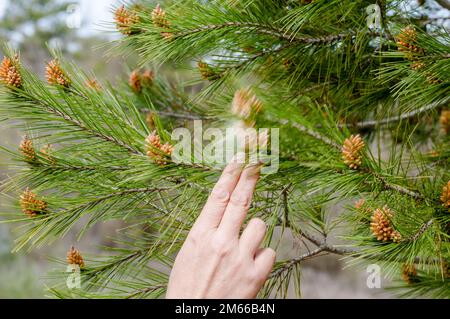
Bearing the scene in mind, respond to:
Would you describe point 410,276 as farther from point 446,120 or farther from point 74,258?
point 74,258

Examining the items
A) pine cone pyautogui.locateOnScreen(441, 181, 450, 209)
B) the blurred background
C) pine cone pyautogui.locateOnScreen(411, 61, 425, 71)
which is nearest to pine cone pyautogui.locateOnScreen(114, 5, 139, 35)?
pine cone pyautogui.locateOnScreen(411, 61, 425, 71)

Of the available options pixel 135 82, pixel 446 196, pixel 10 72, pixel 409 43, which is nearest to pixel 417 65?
pixel 409 43

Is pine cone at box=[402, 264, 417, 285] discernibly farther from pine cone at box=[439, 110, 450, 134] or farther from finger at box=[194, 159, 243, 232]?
finger at box=[194, 159, 243, 232]

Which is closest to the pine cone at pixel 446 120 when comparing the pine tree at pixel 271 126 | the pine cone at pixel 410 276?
the pine tree at pixel 271 126

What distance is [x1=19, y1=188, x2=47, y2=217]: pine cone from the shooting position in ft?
2.69

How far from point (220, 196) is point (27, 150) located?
39cm

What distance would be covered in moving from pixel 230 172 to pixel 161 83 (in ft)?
2.99

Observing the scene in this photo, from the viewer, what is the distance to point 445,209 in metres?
0.73

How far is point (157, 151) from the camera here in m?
0.67

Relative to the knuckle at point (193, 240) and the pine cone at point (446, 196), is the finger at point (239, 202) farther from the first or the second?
the pine cone at point (446, 196)

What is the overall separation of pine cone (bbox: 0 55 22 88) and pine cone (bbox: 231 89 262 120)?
45 cm

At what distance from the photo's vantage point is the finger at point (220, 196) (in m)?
0.59

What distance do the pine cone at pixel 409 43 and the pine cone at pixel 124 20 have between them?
488mm

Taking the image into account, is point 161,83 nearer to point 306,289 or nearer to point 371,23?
point 371,23
